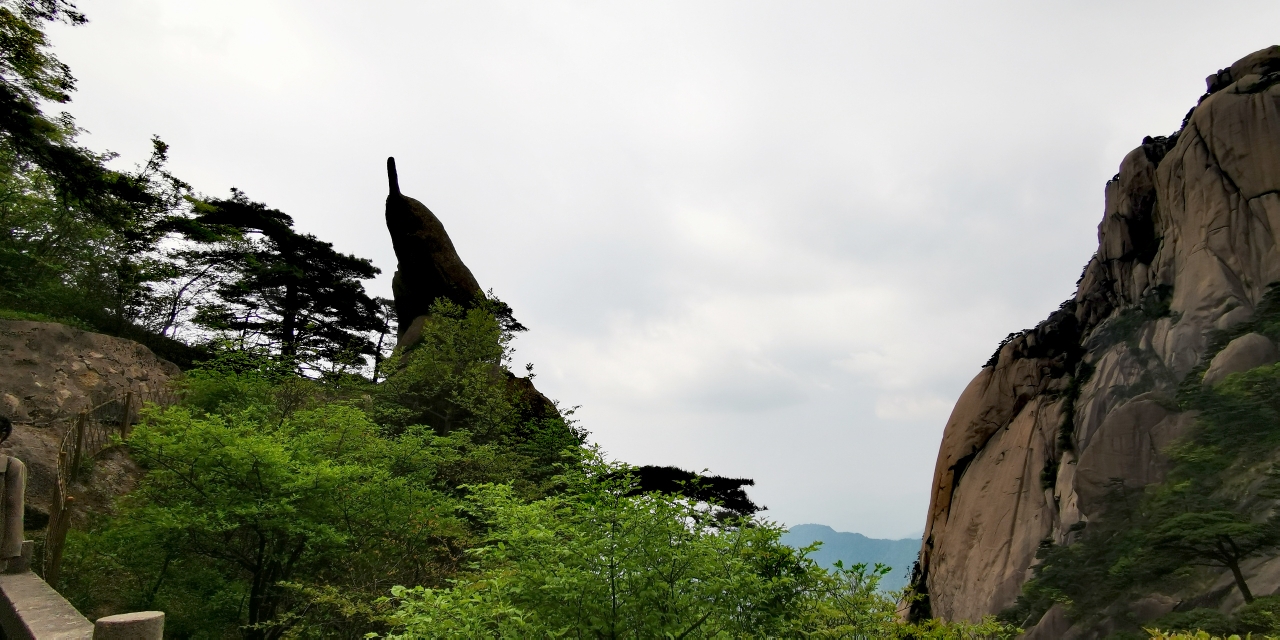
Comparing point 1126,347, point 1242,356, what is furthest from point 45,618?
point 1126,347

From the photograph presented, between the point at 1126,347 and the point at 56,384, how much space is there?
21361 mm

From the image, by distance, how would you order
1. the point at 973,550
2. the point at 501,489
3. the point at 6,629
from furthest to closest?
1. the point at 973,550
2. the point at 501,489
3. the point at 6,629

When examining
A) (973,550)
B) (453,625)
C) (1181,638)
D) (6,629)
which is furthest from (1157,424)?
(6,629)

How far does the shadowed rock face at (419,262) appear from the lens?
77.1ft

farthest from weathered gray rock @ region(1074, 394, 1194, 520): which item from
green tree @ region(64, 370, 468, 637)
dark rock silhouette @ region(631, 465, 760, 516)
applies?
dark rock silhouette @ region(631, 465, 760, 516)

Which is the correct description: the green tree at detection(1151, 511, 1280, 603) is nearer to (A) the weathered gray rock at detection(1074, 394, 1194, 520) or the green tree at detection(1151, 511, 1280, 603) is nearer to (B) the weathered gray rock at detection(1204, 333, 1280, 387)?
(A) the weathered gray rock at detection(1074, 394, 1194, 520)

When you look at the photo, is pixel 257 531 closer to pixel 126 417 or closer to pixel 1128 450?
pixel 126 417

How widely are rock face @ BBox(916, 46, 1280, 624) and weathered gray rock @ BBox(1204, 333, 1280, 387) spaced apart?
2 cm

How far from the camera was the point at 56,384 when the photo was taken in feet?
46.2

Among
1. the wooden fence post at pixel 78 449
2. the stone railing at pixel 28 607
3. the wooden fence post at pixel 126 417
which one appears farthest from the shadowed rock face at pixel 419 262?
the stone railing at pixel 28 607

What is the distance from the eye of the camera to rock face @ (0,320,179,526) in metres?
12.1

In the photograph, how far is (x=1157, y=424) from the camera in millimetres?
8781

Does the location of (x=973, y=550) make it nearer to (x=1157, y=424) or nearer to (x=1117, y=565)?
(x=1117, y=565)

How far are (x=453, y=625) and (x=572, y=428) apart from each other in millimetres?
16774
